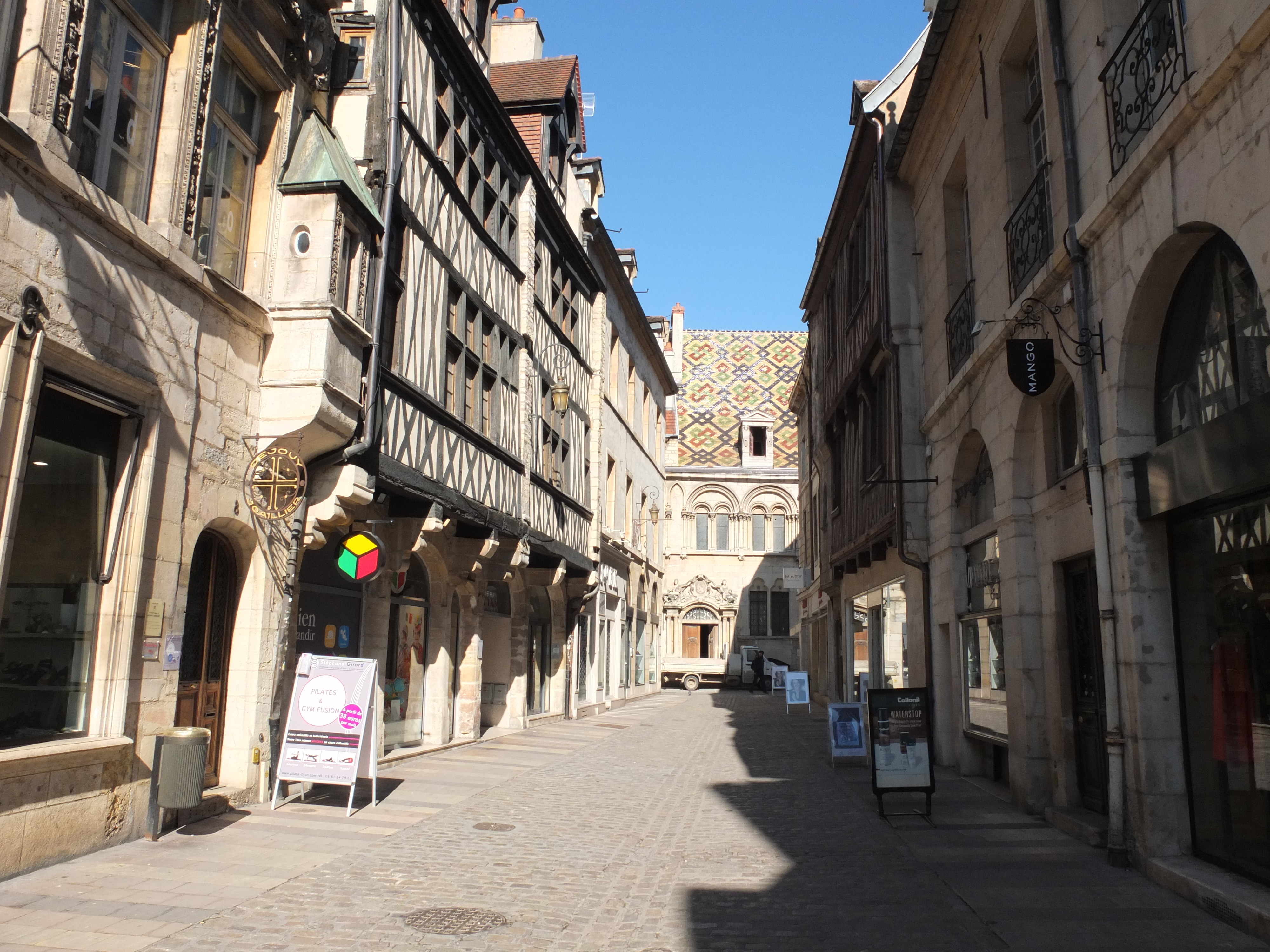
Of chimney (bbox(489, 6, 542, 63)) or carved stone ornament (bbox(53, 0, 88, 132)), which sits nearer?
carved stone ornament (bbox(53, 0, 88, 132))

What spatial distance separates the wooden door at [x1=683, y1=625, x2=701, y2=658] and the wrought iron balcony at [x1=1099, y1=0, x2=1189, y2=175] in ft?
122

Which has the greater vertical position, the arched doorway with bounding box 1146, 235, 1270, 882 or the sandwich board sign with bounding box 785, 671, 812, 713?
the arched doorway with bounding box 1146, 235, 1270, 882

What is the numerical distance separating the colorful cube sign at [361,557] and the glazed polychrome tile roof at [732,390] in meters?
36.3

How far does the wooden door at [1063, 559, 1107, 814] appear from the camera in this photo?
26.5ft

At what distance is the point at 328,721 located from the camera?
28.1ft

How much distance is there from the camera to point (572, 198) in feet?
70.1

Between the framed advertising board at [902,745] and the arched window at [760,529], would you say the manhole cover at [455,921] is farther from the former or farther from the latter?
the arched window at [760,529]

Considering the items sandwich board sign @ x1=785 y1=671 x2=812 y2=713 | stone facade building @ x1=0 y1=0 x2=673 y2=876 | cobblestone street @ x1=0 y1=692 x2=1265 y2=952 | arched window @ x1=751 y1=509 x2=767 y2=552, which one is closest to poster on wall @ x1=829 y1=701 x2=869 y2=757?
cobblestone street @ x1=0 y1=692 x2=1265 y2=952

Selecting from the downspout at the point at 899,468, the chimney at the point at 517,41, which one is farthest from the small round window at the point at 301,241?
the chimney at the point at 517,41

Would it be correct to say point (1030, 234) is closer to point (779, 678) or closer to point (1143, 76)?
point (1143, 76)

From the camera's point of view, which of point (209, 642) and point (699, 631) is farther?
point (699, 631)

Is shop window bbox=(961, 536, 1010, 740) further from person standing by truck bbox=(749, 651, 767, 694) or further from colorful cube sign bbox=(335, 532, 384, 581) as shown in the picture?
person standing by truck bbox=(749, 651, 767, 694)

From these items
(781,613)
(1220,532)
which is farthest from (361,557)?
(781,613)

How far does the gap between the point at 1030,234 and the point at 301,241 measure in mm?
6608
